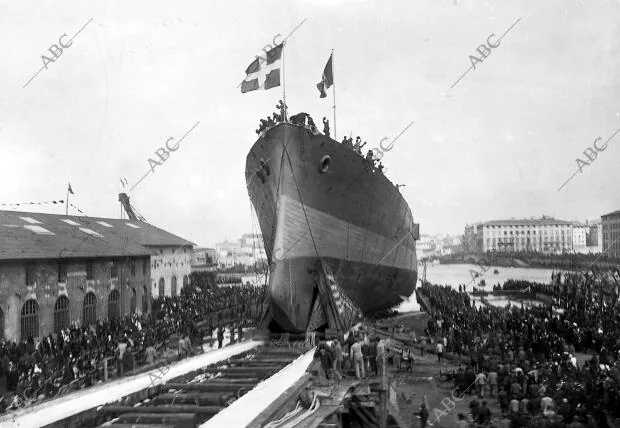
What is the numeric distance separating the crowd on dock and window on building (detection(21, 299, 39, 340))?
1421 cm

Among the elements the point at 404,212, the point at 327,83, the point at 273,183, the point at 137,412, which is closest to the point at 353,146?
the point at 327,83

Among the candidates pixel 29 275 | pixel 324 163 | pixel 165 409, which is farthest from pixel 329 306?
pixel 29 275

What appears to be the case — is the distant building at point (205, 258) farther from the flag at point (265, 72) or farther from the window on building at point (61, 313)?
the flag at point (265, 72)

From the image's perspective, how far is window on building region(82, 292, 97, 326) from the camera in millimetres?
22297

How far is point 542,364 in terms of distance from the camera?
12.9 metres

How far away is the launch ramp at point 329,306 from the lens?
16.0m

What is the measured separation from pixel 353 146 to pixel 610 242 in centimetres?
6556

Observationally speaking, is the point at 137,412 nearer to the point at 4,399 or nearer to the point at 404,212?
the point at 4,399

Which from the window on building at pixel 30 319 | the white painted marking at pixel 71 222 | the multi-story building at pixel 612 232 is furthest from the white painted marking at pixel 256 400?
A: the multi-story building at pixel 612 232

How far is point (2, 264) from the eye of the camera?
59.9ft

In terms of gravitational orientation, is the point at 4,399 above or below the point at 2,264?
below

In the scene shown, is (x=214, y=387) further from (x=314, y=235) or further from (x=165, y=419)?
(x=314, y=235)

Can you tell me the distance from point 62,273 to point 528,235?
12042cm

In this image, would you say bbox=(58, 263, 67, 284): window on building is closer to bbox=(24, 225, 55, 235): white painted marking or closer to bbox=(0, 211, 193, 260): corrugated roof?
bbox=(0, 211, 193, 260): corrugated roof
